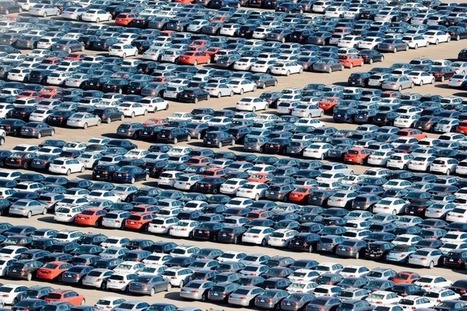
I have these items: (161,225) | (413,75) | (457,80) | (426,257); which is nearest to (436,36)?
(413,75)

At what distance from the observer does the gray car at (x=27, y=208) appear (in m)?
105

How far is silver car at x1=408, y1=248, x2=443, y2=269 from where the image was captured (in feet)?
315

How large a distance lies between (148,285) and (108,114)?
3614 cm

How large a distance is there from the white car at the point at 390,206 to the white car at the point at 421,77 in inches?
1180

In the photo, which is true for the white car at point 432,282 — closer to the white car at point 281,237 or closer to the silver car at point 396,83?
the white car at point 281,237

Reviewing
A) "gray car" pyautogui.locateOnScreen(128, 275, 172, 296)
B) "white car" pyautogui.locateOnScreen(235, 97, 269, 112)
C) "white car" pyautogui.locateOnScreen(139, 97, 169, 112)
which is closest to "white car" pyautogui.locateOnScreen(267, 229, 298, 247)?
"gray car" pyautogui.locateOnScreen(128, 275, 172, 296)

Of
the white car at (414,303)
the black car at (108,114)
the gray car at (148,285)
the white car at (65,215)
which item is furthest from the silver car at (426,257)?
the black car at (108,114)

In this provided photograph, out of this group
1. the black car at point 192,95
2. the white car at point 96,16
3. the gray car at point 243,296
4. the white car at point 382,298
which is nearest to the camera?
the white car at point 382,298

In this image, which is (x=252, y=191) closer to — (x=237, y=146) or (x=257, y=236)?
(x=257, y=236)

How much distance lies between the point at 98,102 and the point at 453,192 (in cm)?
2990

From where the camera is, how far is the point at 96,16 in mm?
155375

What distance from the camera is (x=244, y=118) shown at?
124 metres

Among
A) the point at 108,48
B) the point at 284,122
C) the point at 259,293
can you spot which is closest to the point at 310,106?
the point at 284,122

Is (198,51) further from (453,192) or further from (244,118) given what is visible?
(453,192)
